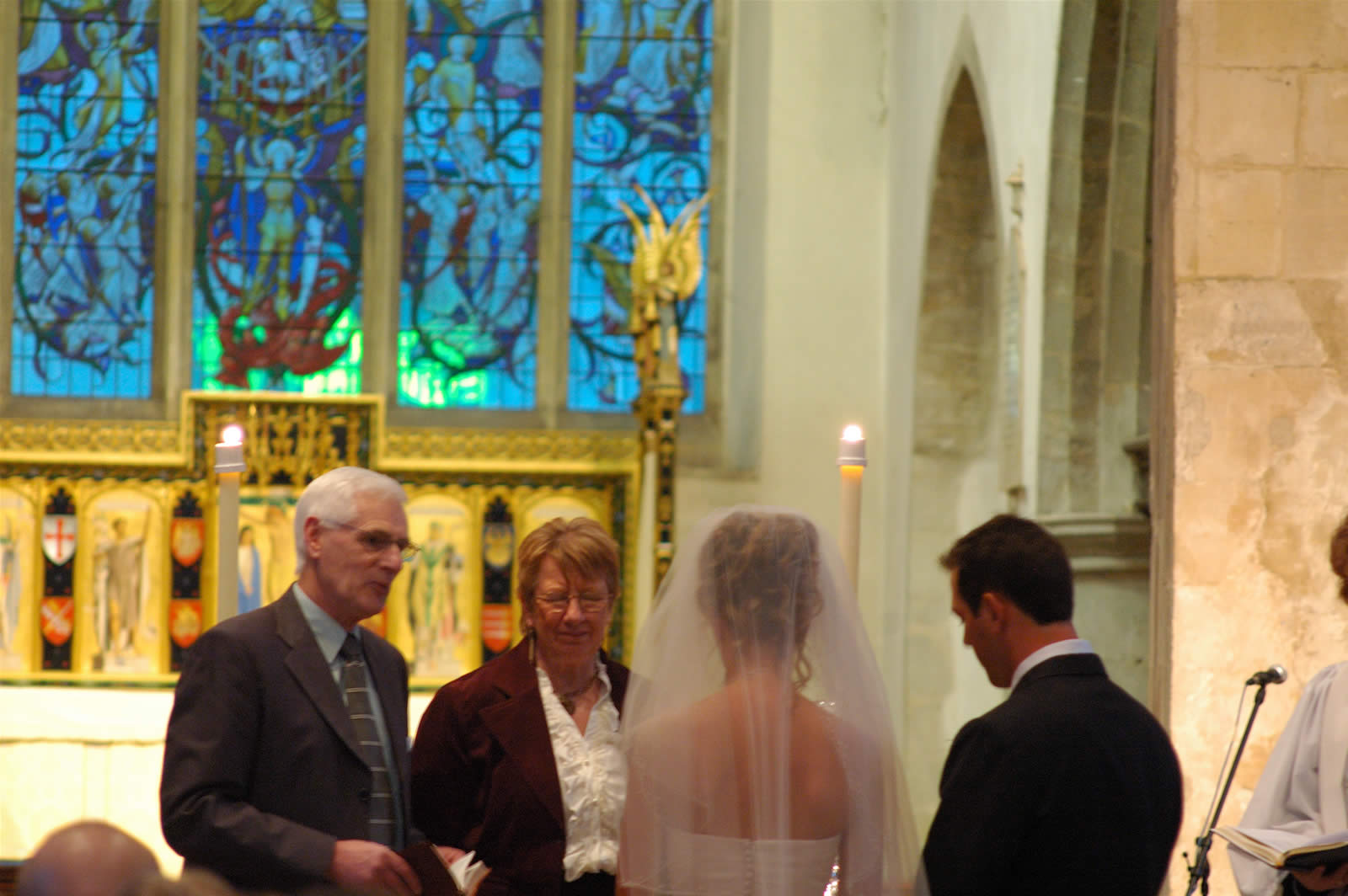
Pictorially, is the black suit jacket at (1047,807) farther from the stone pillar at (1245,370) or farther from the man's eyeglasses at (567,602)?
the stone pillar at (1245,370)

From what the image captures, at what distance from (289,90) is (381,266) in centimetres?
96

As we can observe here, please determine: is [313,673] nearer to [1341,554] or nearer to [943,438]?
[1341,554]

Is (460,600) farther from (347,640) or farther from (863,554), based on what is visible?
(347,640)

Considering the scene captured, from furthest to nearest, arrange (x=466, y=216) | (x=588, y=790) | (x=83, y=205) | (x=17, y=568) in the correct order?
(x=466, y=216)
(x=83, y=205)
(x=17, y=568)
(x=588, y=790)

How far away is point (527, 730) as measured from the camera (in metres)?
2.56

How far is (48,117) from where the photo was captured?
8.17 metres

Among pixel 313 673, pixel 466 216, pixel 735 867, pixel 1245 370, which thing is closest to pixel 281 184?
pixel 466 216

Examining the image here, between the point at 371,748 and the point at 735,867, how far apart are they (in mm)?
660

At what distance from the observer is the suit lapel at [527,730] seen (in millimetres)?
2514

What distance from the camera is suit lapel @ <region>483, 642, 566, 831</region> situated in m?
2.51

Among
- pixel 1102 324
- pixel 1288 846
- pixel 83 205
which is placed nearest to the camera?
pixel 1288 846

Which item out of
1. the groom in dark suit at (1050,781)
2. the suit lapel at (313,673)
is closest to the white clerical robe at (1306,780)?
the groom in dark suit at (1050,781)

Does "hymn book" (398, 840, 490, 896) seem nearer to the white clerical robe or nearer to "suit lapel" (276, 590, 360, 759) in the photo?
"suit lapel" (276, 590, 360, 759)

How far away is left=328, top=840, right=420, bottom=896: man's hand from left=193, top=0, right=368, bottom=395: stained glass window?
605 cm
